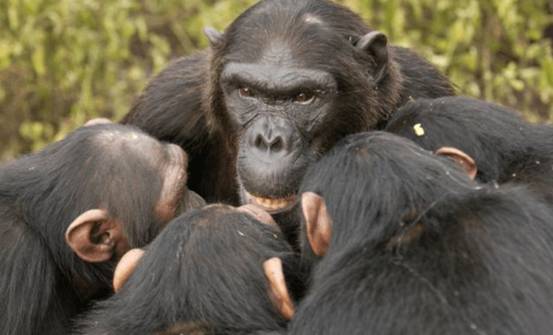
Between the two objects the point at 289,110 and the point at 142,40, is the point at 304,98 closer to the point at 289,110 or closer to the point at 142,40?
the point at 289,110

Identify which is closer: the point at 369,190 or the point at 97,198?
the point at 369,190

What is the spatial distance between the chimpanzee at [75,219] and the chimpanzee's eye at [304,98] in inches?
33.2

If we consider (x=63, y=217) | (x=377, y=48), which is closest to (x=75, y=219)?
(x=63, y=217)

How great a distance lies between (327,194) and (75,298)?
2076mm

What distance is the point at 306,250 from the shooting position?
657 cm

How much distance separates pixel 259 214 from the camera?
704 cm

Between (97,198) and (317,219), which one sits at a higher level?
(317,219)

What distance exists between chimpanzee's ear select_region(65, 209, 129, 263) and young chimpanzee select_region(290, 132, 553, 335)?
1.41 m

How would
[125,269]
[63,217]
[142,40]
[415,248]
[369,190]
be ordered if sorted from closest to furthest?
[415,248] → [369,190] → [125,269] → [63,217] → [142,40]

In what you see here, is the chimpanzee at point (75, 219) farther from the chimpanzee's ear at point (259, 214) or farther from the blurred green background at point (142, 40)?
the blurred green background at point (142, 40)

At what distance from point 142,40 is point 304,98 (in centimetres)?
657

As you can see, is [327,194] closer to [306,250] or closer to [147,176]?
[306,250]

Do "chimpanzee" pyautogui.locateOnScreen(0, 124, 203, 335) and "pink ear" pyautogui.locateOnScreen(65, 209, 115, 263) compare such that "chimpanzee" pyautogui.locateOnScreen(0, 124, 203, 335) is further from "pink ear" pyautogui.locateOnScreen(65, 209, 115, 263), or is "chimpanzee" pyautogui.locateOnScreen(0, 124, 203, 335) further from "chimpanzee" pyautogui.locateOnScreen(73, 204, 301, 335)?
"chimpanzee" pyautogui.locateOnScreen(73, 204, 301, 335)

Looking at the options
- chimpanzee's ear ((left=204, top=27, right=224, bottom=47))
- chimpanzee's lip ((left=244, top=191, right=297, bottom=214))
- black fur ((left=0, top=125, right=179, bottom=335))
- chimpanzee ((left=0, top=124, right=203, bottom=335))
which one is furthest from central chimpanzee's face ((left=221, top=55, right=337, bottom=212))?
black fur ((left=0, top=125, right=179, bottom=335))
